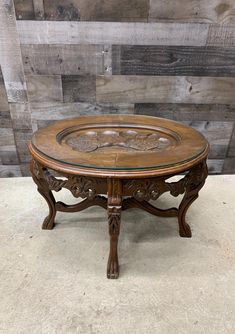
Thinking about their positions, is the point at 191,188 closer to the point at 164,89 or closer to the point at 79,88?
the point at 164,89

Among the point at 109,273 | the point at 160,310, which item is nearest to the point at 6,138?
the point at 109,273

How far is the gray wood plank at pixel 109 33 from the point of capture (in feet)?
5.40

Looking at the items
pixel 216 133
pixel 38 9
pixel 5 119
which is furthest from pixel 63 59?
pixel 216 133

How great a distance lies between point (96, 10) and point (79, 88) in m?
0.51

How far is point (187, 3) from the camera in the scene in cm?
161

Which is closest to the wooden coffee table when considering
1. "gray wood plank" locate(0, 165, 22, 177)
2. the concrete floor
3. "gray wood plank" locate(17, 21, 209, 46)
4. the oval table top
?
the oval table top

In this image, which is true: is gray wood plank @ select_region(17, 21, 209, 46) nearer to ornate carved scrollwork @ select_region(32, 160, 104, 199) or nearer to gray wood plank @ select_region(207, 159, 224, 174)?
gray wood plank @ select_region(207, 159, 224, 174)

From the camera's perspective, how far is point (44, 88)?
1.83 m

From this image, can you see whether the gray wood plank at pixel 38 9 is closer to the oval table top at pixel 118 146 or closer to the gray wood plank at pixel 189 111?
the oval table top at pixel 118 146

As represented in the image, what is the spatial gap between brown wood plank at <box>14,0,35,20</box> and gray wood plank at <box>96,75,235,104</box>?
0.57 meters

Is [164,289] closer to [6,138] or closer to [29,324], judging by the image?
[29,324]

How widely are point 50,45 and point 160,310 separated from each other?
5.54 feet

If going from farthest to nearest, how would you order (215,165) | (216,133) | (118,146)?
(215,165)
(216,133)
(118,146)

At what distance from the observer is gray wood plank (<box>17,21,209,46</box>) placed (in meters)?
1.64
